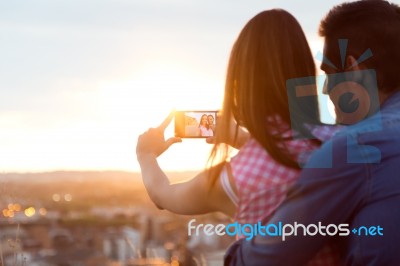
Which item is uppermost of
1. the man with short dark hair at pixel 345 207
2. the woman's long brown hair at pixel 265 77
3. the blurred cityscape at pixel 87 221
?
the woman's long brown hair at pixel 265 77

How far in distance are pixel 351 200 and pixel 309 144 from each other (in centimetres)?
15

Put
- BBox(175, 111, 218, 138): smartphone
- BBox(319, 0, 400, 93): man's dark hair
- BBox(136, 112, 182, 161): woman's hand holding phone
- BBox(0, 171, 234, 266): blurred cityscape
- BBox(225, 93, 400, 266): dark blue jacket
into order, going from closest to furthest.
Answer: BBox(225, 93, 400, 266): dark blue jacket < BBox(319, 0, 400, 93): man's dark hair < BBox(136, 112, 182, 161): woman's hand holding phone < BBox(175, 111, 218, 138): smartphone < BBox(0, 171, 234, 266): blurred cityscape

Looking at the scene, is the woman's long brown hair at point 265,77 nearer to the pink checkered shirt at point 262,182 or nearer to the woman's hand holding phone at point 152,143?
the pink checkered shirt at point 262,182

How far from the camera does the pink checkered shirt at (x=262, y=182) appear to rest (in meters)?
1.41

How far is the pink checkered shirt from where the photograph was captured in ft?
4.61

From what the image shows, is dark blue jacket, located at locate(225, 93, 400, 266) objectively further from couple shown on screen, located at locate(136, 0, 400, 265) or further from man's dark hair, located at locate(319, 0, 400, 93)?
man's dark hair, located at locate(319, 0, 400, 93)

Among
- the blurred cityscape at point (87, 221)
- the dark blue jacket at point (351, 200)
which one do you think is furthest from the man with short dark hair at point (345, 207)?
the blurred cityscape at point (87, 221)

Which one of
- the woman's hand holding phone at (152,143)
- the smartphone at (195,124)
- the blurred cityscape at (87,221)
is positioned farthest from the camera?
the blurred cityscape at (87,221)

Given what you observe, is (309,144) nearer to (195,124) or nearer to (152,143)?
(152,143)

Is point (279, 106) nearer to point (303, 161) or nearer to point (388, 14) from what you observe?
point (303, 161)

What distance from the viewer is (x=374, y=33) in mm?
1438

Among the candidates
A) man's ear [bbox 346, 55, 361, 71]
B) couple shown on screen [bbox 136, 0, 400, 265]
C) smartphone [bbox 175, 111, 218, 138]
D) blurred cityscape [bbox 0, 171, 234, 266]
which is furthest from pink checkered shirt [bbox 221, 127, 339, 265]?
blurred cityscape [bbox 0, 171, 234, 266]

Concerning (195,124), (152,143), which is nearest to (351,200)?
(152,143)

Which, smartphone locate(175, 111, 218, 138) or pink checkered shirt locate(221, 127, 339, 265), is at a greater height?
smartphone locate(175, 111, 218, 138)
